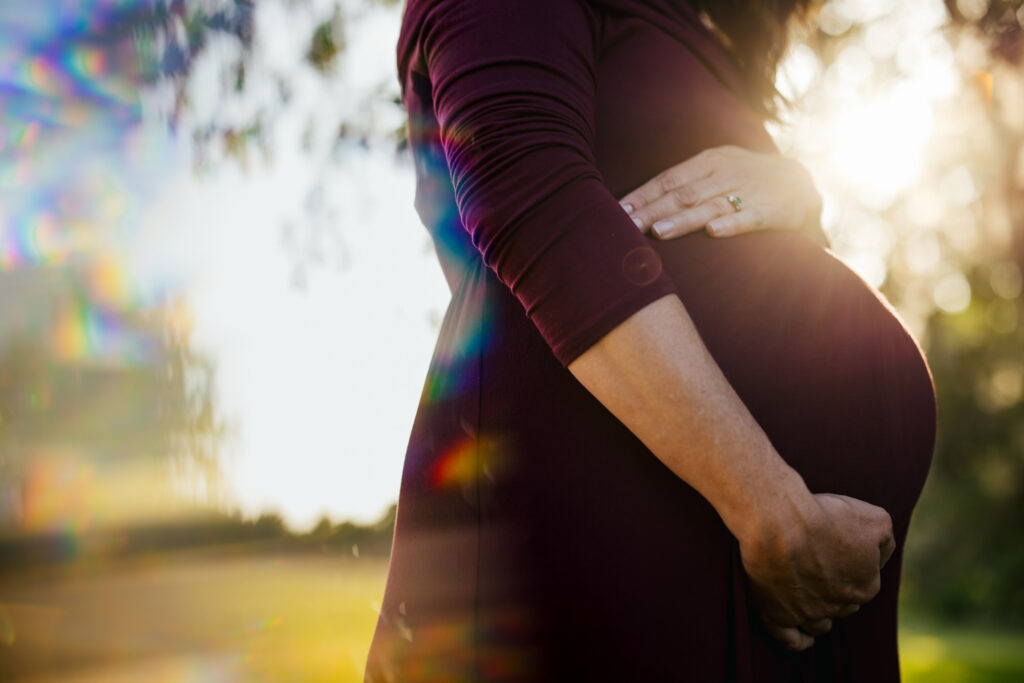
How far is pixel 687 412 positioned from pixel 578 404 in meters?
0.15

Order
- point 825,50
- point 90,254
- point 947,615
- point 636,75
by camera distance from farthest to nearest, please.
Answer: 1. point 947,615
2. point 90,254
3. point 825,50
4. point 636,75

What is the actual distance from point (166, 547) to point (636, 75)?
15.3 m

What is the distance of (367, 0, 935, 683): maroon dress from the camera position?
826 millimetres

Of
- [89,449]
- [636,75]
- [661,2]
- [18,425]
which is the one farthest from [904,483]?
[89,449]

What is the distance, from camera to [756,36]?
1.54 meters

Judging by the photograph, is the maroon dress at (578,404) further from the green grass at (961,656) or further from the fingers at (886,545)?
the green grass at (961,656)

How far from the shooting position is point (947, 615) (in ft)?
63.6

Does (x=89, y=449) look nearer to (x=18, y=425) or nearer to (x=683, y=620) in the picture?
(x=18, y=425)

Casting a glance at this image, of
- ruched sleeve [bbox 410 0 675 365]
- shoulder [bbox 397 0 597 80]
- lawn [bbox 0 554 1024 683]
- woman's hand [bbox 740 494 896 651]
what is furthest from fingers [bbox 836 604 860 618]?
lawn [bbox 0 554 1024 683]

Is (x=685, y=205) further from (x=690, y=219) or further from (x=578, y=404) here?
(x=578, y=404)

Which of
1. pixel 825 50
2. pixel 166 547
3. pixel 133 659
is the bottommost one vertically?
Answer: pixel 133 659

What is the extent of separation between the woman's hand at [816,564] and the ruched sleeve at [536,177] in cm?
32

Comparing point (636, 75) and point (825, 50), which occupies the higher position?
point (825, 50)

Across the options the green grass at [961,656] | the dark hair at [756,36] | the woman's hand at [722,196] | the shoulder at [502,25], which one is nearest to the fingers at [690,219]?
the woman's hand at [722,196]
